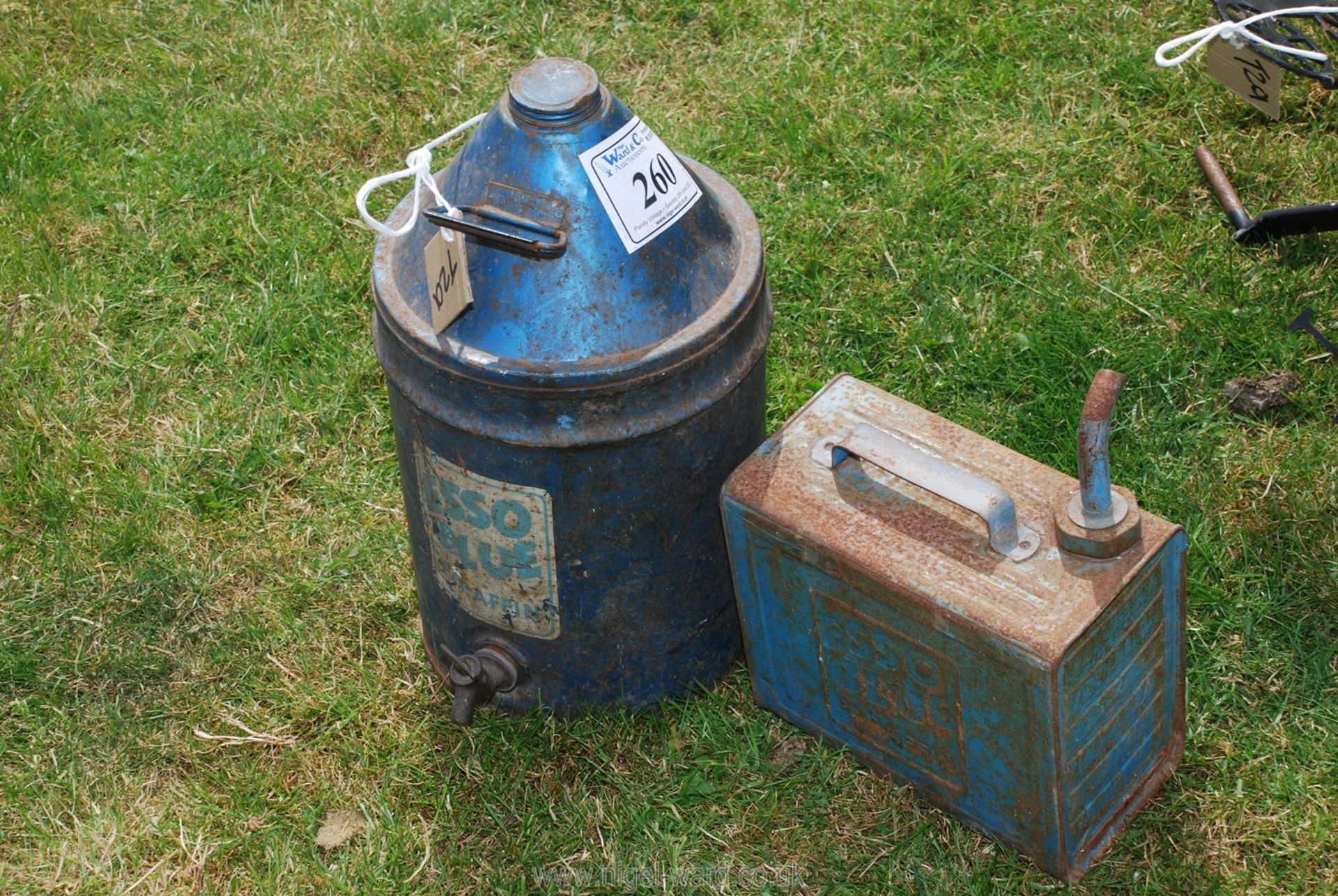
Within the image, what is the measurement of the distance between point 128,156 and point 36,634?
1.67 meters

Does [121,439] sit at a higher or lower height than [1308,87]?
lower

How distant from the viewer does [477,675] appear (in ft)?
8.61

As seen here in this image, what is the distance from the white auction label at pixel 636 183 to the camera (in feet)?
7.29

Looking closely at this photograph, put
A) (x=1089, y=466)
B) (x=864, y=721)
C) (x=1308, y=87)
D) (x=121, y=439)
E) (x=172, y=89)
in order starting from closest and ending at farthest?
(x=1089, y=466) < (x=864, y=721) < (x=121, y=439) < (x=1308, y=87) < (x=172, y=89)

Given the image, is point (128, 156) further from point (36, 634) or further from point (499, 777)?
point (499, 777)

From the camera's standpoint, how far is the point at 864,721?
8.57 feet

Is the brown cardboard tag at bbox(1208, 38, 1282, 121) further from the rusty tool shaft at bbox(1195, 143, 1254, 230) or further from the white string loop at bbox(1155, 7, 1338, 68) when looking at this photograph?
the rusty tool shaft at bbox(1195, 143, 1254, 230)

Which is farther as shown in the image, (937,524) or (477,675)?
(477,675)

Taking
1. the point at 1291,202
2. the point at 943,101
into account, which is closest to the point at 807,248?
the point at 943,101

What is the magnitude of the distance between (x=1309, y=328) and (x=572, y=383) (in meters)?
1.97

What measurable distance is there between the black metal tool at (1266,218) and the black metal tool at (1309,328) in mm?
244

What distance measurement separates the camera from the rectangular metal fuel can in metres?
2.23

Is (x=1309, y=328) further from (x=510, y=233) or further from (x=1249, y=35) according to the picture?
(x=510, y=233)

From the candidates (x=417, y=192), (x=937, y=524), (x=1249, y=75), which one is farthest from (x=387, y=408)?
(x=1249, y=75)
